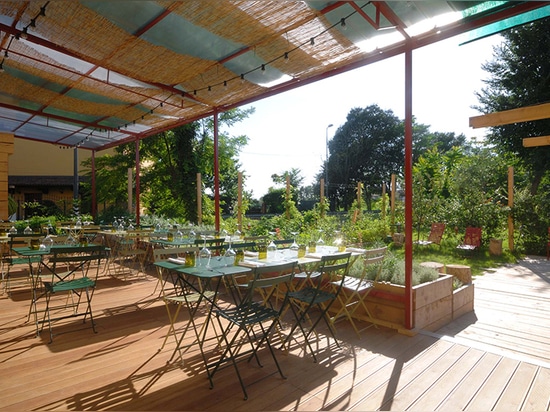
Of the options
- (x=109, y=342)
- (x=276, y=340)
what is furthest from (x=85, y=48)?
(x=276, y=340)

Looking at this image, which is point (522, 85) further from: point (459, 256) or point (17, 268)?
point (17, 268)

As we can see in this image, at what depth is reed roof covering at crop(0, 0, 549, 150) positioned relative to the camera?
3.37m

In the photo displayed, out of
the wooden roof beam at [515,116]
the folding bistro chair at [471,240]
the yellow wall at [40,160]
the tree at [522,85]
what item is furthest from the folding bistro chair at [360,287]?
the yellow wall at [40,160]

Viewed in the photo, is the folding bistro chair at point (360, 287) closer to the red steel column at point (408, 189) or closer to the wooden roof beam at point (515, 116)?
the red steel column at point (408, 189)

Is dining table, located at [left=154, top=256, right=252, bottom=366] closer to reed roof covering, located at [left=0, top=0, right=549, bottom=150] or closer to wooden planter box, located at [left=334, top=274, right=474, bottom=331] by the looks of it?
wooden planter box, located at [left=334, top=274, right=474, bottom=331]

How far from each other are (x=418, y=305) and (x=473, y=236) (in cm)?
686

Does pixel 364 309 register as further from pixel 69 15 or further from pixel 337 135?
pixel 337 135

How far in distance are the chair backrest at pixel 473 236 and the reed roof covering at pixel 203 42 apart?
281 inches

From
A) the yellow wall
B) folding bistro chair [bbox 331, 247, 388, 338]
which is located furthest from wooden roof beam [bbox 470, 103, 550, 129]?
the yellow wall

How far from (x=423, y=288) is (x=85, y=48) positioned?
15.7 feet

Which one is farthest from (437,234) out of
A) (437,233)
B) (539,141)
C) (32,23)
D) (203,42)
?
(32,23)

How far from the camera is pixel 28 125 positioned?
28.3ft

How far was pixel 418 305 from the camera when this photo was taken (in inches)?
151

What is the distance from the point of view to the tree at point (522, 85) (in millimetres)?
11180
